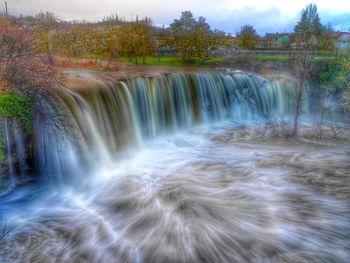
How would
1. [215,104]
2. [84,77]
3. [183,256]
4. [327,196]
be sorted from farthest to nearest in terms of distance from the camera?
[215,104] → [84,77] → [327,196] → [183,256]

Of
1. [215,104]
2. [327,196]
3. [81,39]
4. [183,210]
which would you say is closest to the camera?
[183,210]

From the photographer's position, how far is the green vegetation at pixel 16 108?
8.48 m

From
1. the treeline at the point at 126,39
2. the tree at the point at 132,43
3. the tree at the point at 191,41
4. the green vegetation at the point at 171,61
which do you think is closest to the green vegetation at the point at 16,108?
the treeline at the point at 126,39

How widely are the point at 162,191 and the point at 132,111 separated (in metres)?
4.86

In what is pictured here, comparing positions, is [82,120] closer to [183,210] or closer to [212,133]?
[183,210]

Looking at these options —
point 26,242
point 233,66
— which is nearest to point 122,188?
point 26,242

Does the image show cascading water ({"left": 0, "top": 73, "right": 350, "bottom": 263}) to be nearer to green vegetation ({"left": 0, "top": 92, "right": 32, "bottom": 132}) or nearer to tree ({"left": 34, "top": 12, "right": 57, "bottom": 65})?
green vegetation ({"left": 0, "top": 92, "right": 32, "bottom": 132})

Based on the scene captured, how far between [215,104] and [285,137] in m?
4.32

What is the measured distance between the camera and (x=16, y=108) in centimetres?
874

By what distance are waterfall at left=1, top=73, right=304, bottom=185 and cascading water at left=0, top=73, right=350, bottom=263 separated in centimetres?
5

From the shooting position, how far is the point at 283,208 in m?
8.30

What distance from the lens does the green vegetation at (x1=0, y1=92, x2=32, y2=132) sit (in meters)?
8.48

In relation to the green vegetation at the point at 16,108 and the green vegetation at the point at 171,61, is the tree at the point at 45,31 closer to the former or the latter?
the green vegetation at the point at 171,61

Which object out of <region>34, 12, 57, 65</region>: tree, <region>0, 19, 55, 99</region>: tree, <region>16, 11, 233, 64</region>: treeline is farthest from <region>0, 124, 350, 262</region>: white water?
<region>16, 11, 233, 64</region>: treeline
